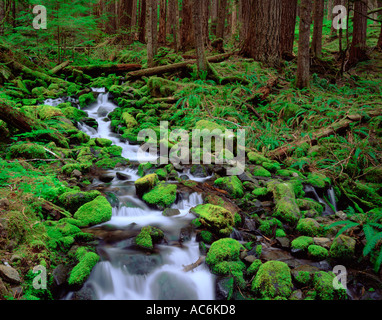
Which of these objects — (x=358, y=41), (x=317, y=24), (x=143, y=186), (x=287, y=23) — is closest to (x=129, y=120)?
(x=143, y=186)

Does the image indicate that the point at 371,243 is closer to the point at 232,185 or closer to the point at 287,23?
the point at 232,185

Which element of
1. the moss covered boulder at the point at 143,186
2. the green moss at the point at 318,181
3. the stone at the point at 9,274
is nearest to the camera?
the stone at the point at 9,274

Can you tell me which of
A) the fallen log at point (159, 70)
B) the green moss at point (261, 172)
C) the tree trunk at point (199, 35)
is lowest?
the green moss at point (261, 172)

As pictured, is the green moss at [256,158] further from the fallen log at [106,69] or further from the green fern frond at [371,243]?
the fallen log at [106,69]

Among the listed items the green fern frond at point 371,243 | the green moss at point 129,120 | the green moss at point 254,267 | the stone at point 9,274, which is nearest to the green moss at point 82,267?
the stone at point 9,274

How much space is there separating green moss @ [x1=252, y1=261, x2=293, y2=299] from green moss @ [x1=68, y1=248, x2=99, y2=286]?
1.88 meters

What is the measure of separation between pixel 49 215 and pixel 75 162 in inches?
78.1

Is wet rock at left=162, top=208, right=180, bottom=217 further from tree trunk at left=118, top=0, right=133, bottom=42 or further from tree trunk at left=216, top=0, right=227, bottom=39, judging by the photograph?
tree trunk at left=118, top=0, right=133, bottom=42

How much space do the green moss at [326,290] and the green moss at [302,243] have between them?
0.56m

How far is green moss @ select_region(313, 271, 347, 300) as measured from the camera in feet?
9.75

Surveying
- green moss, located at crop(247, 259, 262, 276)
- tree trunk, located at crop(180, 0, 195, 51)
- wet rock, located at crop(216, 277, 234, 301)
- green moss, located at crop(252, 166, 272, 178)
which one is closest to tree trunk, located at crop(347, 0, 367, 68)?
tree trunk, located at crop(180, 0, 195, 51)

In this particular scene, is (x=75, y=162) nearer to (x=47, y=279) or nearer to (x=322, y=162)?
(x=47, y=279)

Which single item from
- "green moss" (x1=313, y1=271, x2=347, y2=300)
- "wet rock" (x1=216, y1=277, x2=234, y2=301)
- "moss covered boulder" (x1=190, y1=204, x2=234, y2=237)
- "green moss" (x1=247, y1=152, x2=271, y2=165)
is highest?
"green moss" (x1=247, y1=152, x2=271, y2=165)

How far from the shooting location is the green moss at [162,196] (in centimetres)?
464
